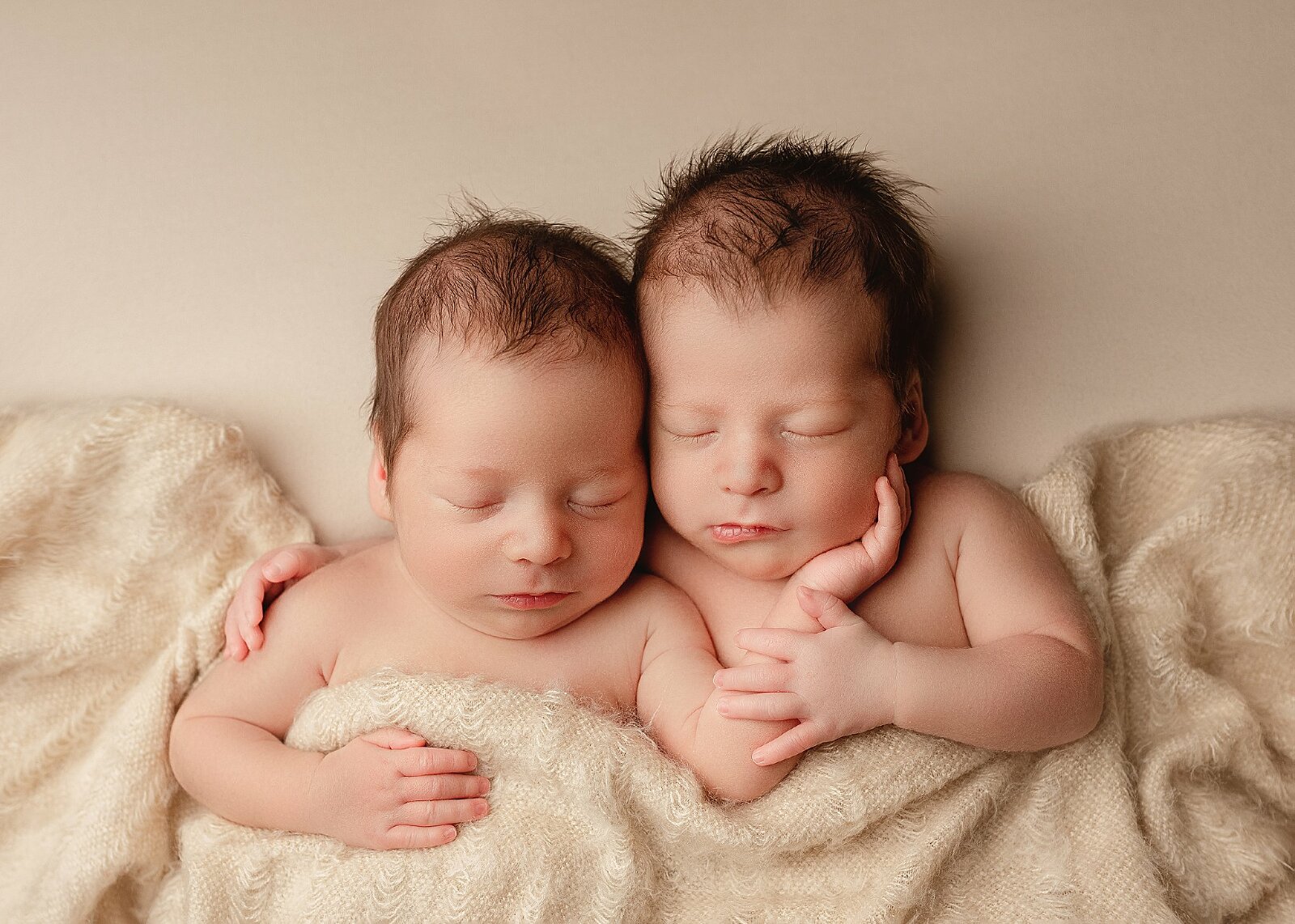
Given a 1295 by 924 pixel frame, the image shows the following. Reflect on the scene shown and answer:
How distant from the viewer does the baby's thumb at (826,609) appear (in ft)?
4.27

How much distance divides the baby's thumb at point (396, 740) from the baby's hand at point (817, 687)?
15.3 inches

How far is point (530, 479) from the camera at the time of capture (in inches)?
50.8

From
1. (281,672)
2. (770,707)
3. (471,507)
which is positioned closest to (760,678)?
(770,707)

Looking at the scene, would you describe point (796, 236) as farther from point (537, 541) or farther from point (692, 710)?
point (692, 710)

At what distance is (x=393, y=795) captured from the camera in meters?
1.30

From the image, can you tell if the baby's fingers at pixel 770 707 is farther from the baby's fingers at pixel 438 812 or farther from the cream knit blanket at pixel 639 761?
the baby's fingers at pixel 438 812

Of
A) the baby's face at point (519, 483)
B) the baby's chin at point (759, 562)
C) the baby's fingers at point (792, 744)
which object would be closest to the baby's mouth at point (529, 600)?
the baby's face at point (519, 483)

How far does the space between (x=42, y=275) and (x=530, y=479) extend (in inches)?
34.7

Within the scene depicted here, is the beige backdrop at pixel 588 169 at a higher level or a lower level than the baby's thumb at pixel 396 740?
higher

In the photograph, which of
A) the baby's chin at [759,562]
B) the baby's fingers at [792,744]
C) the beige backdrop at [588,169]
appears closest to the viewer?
the baby's fingers at [792,744]

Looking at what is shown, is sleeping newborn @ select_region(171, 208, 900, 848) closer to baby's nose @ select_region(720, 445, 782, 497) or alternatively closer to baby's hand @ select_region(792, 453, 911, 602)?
baby's hand @ select_region(792, 453, 911, 602)

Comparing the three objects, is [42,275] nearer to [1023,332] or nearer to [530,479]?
[530,479]

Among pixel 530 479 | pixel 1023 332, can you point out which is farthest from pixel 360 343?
pixel 1023 332

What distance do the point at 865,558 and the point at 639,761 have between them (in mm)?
382
